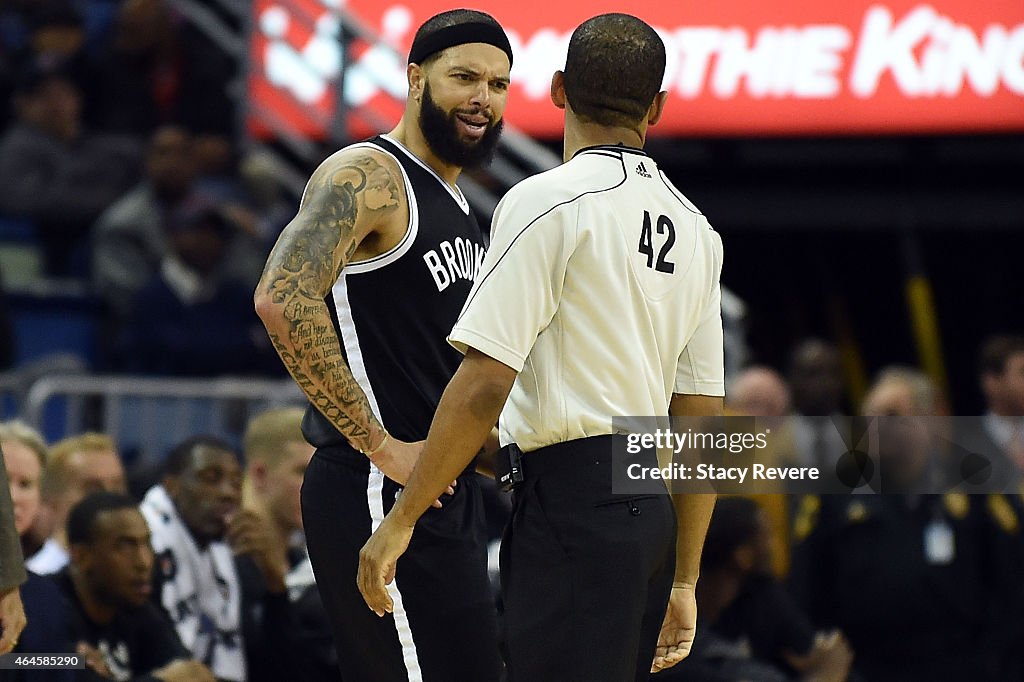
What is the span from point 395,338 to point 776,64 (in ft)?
19.4

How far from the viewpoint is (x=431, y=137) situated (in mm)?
4418

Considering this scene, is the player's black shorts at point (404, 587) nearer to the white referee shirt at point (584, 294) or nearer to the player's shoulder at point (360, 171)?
the white referee shirt at point (584, 294)

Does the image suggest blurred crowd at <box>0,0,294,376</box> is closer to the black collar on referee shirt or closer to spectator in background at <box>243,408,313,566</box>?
spectator in background at <box>243,408,313,566</box>

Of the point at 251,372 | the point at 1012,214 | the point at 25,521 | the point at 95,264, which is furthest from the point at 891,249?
the point at 25,521

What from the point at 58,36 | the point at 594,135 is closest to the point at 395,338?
the point at 594,135

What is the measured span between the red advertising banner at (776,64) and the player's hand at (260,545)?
10.7 ft

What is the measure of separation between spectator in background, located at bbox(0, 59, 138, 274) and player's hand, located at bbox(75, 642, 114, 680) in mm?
4993

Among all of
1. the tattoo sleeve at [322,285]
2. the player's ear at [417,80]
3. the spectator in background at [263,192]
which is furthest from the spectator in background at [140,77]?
the tattoo sleeve at [322,285]

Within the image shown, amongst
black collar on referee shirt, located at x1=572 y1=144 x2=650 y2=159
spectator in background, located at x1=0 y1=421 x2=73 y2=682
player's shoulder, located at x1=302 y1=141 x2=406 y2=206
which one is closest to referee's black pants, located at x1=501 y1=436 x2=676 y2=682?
black collar on referee shirt, located at x1=572 y1=144 x2=650 y2=159

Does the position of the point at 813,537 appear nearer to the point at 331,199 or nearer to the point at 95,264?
the point at 331,199

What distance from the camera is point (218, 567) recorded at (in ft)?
22.2

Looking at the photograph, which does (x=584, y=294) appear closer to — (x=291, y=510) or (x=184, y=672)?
(x=184, y=672)

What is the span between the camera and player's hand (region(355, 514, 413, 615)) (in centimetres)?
379

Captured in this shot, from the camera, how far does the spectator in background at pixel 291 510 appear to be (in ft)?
20.9
